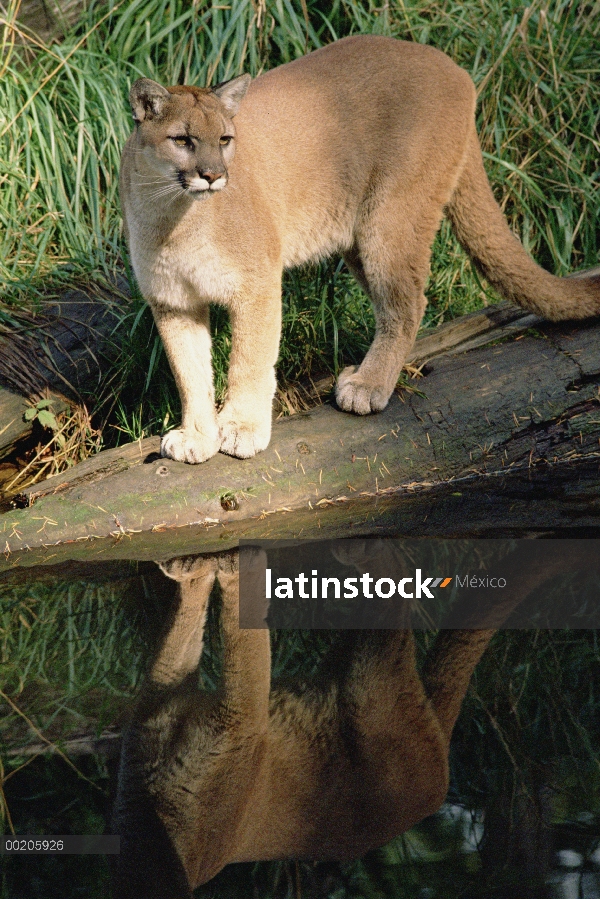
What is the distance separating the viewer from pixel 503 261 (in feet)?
13.1

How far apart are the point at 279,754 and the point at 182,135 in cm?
211

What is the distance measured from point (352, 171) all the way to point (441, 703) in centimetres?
251

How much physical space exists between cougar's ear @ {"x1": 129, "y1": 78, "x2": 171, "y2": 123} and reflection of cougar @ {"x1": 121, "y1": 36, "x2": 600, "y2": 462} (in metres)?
0.03

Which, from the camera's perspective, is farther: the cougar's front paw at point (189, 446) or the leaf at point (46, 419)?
the leaf at point (46, 419)

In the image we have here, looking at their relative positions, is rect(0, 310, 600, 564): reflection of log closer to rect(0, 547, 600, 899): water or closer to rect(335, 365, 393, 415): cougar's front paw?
rect(335, 365, 393, 415): cougar's front paw

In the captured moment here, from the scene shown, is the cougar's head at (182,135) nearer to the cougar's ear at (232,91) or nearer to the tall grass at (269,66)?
the cougar's ear at (232,91)

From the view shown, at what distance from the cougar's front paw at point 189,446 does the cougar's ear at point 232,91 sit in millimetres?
1195

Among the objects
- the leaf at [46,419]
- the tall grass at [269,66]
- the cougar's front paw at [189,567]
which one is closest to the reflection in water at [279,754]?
the cougar's front paw at [189,567]

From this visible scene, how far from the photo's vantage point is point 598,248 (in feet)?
17.4

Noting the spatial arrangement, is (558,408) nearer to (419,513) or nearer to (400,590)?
(419,513)

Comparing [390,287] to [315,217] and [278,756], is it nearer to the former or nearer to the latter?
[315,217]

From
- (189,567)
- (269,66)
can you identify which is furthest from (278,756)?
(269,66)

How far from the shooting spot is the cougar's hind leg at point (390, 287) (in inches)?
151

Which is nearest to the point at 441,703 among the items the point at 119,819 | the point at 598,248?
the point at 119,819
